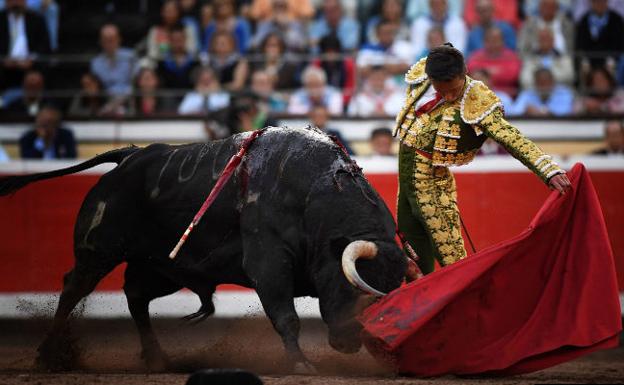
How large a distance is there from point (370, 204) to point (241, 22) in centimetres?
504

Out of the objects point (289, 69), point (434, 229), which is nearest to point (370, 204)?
point (434, 229)

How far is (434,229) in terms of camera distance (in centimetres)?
528

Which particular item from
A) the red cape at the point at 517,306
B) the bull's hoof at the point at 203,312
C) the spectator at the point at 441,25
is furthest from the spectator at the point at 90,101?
the red cape at the point at 517,306

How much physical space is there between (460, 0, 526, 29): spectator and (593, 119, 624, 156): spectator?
74.1 inches

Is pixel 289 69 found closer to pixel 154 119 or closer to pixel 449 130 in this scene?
pixel 154 119

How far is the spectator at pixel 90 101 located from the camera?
9.35 m

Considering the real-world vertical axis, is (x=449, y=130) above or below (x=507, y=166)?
above

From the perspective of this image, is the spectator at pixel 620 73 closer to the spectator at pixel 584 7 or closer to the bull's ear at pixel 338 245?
the spectator at pixel 584 7

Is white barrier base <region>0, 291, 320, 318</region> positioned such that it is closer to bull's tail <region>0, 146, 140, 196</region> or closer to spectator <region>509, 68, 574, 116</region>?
bull's tail <region>0, 146, 140, 196</region>

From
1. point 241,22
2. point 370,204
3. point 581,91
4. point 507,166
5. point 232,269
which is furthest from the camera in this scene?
point 241,22

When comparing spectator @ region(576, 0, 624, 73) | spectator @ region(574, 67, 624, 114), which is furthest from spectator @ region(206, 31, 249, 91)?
spectator @ region(576, 0, 624, 73)

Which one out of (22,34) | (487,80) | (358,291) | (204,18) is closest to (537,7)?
(487,80)

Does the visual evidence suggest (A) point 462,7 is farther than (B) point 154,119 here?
Yes

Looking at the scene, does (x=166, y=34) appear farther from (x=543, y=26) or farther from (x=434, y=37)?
(x=543, y=26)
